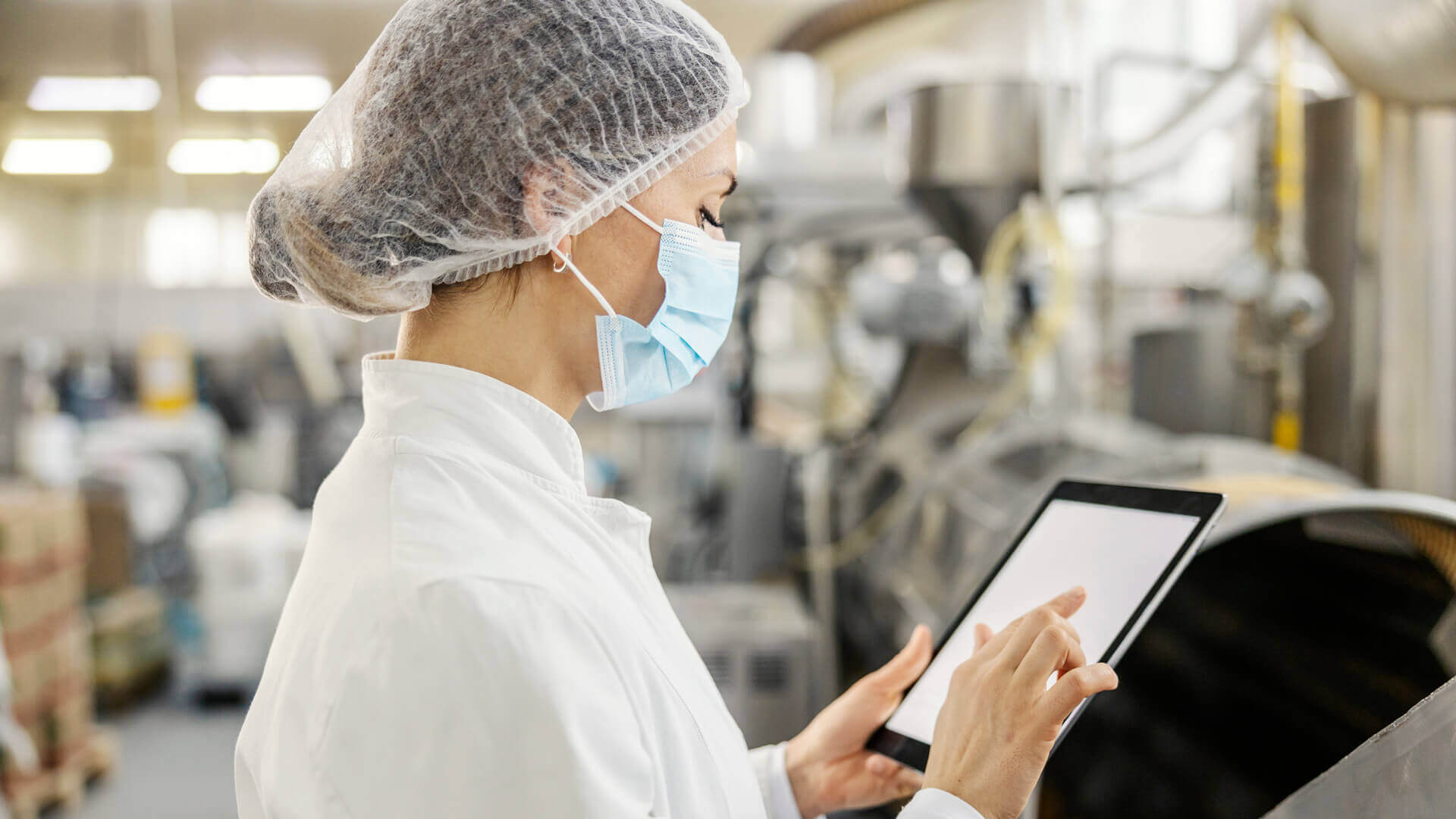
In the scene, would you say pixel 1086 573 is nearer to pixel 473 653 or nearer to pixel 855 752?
pixel 855 752

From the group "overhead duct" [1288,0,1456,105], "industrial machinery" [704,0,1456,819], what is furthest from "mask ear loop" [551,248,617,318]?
"overhead duct" [1288,0,1456,105]

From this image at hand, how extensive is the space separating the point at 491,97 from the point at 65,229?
3795 mm

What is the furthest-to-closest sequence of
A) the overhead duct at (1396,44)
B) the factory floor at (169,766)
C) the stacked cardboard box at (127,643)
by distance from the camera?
the stacked cardboard box at (127,643), the factory floor at (169,766), the overhead duct at (1396,44)

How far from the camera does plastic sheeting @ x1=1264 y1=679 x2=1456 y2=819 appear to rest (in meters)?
0.65

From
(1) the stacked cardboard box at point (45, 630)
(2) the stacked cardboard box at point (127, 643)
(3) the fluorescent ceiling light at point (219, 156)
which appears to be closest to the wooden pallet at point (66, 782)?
(1) the stacked cardboard box at point (45, 630)

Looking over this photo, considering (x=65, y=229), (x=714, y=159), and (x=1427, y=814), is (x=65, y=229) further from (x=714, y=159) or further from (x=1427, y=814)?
(x=1427, y=814)

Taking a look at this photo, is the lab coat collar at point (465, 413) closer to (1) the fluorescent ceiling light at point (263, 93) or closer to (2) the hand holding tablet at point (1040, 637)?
(2) the hand holding tablet at point (1040, 637)

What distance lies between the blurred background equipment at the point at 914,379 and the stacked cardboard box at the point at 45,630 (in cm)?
1

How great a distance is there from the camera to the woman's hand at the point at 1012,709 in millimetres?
616

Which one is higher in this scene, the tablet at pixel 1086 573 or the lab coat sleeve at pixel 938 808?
the tablet at pixel 1086 573

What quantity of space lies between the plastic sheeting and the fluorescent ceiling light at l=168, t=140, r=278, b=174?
3949mm

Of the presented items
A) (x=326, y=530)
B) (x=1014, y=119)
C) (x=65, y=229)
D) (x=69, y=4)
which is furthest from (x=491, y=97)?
(x=69, y=4)

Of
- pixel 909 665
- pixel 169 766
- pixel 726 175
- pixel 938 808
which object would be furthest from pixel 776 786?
pixel 169 766

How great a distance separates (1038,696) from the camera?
62 centimetres
